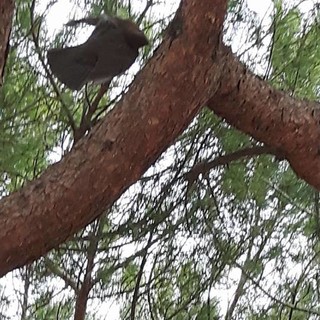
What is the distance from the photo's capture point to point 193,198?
1050 mm

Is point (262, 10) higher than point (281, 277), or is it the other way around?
point (262, 10)

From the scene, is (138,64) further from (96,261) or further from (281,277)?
(281,277)

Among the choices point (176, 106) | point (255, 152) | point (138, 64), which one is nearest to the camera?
point (176, 106)

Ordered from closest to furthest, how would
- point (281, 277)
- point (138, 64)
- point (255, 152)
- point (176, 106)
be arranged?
point (176, 106) → point (255, 152) → point (138, 64) → point (281, 277)

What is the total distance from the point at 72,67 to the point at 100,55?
33 mm

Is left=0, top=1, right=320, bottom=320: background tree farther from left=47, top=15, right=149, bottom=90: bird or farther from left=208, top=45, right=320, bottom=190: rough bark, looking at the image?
left=47, top=15, right=149, bottom=90: bird

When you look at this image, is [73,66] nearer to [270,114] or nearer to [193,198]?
[270,114]

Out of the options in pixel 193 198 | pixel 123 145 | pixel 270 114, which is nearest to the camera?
pixel 123 145

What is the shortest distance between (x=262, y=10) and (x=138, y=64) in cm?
20

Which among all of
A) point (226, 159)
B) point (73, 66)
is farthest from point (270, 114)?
point (73, 66)

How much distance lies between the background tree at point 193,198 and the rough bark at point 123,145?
100mm

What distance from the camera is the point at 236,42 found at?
103cm

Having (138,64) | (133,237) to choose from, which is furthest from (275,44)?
(133,237)

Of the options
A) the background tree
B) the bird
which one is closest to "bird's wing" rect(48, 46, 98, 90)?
the bird
